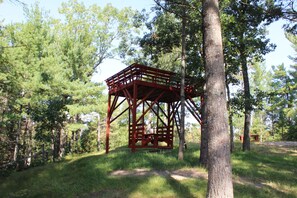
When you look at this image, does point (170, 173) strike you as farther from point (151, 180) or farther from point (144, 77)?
point (144, 77)

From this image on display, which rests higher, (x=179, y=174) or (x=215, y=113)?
(x=215, y=113)

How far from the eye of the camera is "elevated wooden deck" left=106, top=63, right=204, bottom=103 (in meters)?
16.3

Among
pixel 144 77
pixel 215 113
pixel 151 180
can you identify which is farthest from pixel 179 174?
pixel 144 77

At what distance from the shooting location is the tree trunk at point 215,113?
5.32 metres

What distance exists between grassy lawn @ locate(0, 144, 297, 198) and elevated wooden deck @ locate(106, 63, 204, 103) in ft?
14.5

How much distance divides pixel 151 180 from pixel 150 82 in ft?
26.4

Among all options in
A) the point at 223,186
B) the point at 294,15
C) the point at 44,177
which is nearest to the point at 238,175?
the point at 223,186

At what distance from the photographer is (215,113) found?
18.7 ft

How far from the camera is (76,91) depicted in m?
23.2

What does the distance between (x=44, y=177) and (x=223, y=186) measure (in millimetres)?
10817

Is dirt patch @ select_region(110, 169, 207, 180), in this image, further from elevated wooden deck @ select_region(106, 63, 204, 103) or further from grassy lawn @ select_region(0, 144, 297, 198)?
elevated wooden deck @ select_region(106, 63, 204, 103)

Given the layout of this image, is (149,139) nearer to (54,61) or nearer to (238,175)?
(238,175)

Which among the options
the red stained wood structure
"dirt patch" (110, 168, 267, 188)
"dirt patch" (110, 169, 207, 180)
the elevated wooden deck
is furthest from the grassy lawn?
the elevated wooden deck

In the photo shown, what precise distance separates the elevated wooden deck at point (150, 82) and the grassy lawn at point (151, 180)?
174 inches
